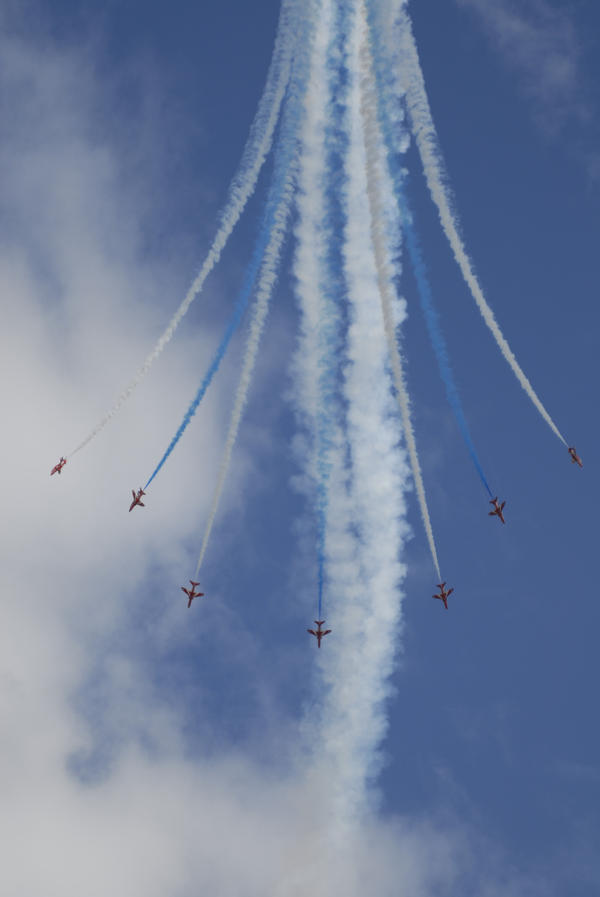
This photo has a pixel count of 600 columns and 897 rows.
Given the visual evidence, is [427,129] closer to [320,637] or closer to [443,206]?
[443,206]

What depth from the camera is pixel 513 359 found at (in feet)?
101

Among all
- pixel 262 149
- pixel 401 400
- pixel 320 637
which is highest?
pixel 262 149

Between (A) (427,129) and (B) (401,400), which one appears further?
(B) (401,400)

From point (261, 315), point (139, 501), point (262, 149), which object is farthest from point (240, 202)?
point (139, 501)

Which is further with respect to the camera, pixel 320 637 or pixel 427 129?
pixel 320 637

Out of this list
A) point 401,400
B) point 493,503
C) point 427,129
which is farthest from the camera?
point 493,503

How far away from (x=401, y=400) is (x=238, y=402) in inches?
276

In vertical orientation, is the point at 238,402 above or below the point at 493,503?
above

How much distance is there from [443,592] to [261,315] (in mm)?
17842

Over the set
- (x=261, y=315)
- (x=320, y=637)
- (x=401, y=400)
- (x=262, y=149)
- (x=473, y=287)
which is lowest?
(x=320, y=637)

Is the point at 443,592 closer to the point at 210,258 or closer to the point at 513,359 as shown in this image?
the point at 513,359

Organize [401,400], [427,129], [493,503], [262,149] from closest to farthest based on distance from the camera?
[427,129] → [262,149] → [401,400] → [493,503]

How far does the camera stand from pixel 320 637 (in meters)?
41.4

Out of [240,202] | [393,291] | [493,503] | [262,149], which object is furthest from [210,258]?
[493,503]
